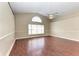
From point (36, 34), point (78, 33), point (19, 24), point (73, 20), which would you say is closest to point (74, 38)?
point (78, 33)

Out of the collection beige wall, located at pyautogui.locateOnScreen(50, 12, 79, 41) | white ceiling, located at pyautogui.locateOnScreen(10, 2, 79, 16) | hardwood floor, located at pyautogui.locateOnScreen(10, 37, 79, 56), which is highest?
white ceiling, located at pyautogui.locateOnScreen(10, 2, 79, 16)

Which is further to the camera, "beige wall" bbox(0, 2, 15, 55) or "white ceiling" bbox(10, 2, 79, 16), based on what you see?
"white ceiling" bbox(10, 2, 79, 16)

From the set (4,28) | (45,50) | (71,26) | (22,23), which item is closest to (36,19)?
(22,23)

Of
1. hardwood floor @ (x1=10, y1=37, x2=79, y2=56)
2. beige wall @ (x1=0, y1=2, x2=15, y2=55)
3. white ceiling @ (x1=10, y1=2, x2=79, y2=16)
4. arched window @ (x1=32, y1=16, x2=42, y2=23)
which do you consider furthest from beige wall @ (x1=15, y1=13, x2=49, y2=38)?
beige wall @ (x1=0, y1=2, x2=15, y2=55)

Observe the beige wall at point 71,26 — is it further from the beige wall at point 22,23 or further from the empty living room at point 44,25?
the beige wall at point 22,23

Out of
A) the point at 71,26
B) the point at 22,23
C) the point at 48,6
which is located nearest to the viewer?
the point at 48,6

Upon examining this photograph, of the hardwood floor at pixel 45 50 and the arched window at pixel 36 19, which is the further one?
the arched window at pixel 36 19

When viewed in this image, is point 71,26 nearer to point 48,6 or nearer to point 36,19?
point 48,6

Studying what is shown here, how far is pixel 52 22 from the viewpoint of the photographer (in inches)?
431

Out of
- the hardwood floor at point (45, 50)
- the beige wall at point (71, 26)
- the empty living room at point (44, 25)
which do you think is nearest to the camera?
the hardwood floor at point (45, 50)

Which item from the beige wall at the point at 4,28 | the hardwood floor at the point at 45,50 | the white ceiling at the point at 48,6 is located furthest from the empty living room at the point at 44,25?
the beige wall at the point at 4,28

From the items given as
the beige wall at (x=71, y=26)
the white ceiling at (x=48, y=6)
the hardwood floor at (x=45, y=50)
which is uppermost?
the white ceiling at (x=48, y=6)

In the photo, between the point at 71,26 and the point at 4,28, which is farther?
the point at 71,26

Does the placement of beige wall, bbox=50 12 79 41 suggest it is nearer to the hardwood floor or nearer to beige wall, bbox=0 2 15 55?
the hardwood floor
